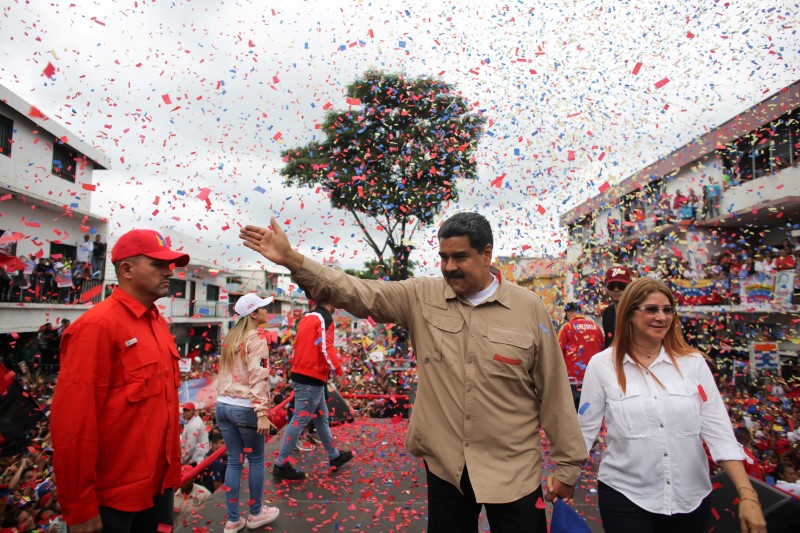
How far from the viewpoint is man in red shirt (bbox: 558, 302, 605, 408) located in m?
4.85

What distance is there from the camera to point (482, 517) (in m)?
3.78

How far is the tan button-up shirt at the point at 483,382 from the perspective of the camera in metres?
1.95

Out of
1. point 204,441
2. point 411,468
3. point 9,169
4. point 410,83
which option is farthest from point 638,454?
point 9,169

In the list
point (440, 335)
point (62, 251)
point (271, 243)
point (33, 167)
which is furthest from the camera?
point (62, 251)

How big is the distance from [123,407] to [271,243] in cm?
101

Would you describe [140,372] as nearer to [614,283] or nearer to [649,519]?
[649,519]

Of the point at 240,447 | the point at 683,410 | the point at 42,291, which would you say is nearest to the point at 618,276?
the point at 683,410

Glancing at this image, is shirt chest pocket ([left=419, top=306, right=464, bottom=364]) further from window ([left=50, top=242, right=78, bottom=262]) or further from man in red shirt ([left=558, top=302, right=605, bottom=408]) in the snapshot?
window ([left=50, top=242, right=78, bottom=262])

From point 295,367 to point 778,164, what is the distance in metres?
14.1

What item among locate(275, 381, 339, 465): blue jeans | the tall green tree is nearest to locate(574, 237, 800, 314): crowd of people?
the tall green tree

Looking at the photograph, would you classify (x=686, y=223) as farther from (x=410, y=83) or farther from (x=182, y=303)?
(x=182, y=303)

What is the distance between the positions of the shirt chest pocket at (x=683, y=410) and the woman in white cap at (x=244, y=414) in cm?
263

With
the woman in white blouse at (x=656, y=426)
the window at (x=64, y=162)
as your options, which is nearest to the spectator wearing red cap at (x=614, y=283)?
the woman in white blouse at (x=656, y=426)

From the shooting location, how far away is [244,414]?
3449mm
